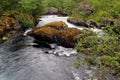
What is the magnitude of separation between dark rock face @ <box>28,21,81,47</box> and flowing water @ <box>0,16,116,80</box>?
0.95 m

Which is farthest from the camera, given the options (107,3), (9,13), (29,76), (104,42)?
(9,13)

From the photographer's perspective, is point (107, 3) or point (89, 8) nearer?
point (107, 3)

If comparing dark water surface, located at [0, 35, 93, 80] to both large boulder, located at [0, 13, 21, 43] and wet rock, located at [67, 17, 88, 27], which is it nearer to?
large boulder, located at [0, 13, 21, 43]

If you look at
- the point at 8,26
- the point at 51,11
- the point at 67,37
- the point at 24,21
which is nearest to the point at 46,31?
the point at 67,37

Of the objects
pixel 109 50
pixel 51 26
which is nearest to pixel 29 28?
pixel 51 26

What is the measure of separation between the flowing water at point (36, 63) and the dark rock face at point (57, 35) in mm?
952

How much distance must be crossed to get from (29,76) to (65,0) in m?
42.3

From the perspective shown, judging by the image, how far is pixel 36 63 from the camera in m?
18.5

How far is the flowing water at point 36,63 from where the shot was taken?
52.0 ft

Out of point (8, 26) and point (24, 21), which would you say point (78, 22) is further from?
point (8, 26)

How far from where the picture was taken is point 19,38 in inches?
1056

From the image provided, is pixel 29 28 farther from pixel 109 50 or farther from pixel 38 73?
pixel 109 50

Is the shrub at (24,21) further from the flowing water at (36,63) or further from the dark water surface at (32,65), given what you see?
the dark water surface at (32,65)

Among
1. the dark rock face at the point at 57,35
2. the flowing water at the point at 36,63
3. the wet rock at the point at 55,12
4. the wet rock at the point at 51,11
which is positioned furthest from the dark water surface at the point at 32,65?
the wet rock at the point at 51,11
